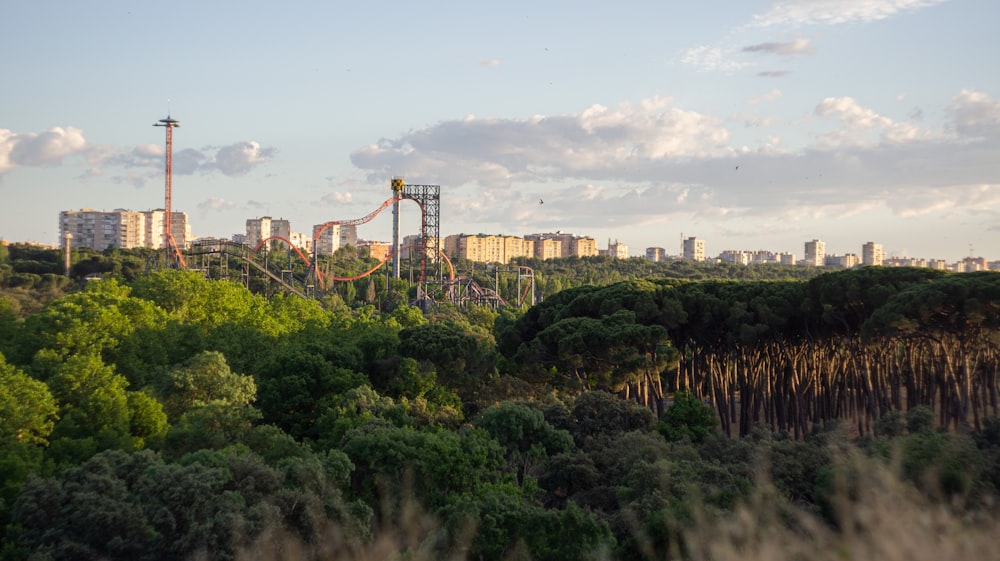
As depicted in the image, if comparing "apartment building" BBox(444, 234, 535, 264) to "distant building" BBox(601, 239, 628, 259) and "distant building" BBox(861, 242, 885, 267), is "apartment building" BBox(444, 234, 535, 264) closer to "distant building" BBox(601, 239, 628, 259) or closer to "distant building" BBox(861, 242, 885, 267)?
"distant building" BBox(601, 239, 628, 259)

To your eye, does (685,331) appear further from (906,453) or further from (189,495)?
(189,495)

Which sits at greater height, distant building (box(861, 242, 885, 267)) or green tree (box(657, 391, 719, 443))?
distant building (box(861, 242, 885, 267))

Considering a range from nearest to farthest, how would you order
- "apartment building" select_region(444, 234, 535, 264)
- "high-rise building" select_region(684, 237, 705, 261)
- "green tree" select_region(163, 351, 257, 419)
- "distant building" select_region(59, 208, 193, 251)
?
"green tree" select_region(163, 351, 257, 419) < "distant building" select_region(59, 208, 193, 251) < "apartment building" select_region(444, 234, 535, 264) < "high-rise building" select_region(684, 237, 705, 261)

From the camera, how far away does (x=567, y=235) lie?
6152 inches

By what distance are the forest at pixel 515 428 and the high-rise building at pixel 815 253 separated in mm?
131276

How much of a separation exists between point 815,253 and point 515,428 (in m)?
152

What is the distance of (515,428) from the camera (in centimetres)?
1950

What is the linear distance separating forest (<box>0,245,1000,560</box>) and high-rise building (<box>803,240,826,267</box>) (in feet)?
431

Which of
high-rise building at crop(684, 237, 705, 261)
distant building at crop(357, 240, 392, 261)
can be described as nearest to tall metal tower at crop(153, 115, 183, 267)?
distant building at crop(357, 240, 392, 261)

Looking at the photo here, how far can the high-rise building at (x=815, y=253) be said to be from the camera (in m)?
158

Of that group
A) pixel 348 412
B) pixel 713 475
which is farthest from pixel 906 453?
pixel 348 412

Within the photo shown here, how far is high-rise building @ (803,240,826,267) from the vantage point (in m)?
158

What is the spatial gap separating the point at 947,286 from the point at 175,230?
13371cm

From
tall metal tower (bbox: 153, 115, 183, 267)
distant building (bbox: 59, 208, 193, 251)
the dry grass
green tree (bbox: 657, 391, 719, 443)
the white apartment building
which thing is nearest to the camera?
the dry grass
